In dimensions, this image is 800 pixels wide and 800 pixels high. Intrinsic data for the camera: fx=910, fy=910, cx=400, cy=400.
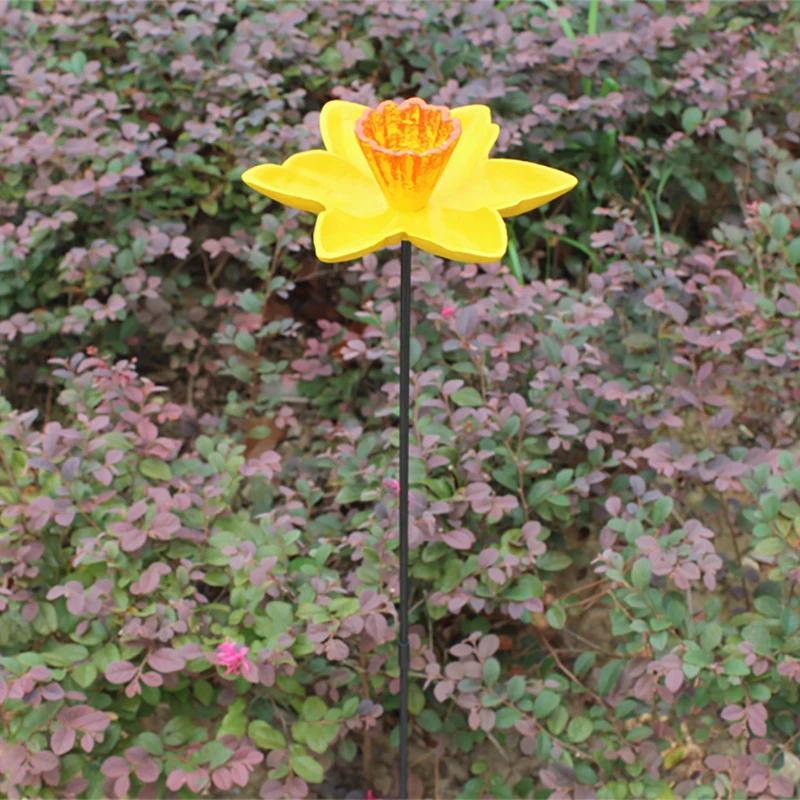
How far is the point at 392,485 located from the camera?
1.35 m

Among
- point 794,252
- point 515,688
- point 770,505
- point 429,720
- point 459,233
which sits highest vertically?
point 459,233

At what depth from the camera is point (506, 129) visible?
1864 millimetres

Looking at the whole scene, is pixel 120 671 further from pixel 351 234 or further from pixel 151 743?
pixel 351 234

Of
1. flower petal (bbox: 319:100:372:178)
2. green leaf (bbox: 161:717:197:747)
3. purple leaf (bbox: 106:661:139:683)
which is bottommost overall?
green leaf (bbox: 161:717:197:747)

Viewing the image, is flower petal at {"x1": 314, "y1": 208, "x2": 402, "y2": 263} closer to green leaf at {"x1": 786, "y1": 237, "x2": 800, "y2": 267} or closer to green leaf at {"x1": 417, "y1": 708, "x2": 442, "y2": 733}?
green leaf at {"x1": 417, "y1": 708, "x2": 442, "y2": 733}

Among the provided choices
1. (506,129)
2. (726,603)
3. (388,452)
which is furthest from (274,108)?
(726,603)

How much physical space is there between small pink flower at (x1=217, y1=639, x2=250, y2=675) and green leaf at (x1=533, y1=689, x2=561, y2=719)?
0.41m

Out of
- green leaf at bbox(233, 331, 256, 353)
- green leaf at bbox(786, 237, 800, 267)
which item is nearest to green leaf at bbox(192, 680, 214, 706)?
green leaf at bbox(233, 331, 256, 353)

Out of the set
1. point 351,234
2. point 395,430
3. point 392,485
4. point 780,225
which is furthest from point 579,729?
point 780,225

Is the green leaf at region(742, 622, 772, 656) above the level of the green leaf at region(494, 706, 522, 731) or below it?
above

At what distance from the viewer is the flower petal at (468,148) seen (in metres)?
1.00

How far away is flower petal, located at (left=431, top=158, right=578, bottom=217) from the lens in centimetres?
91

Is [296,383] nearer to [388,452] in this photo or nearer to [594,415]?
[388,452]

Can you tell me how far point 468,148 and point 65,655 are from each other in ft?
2.79
